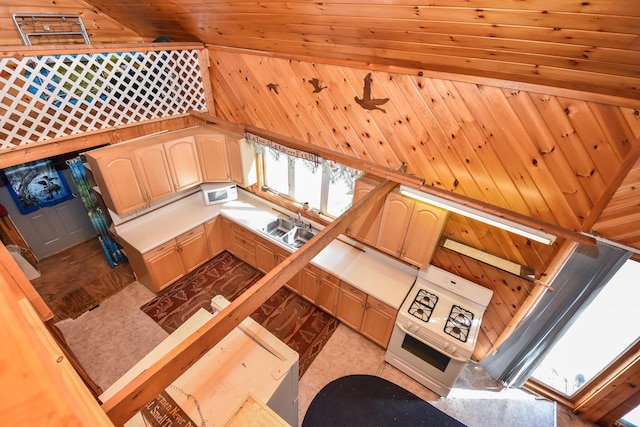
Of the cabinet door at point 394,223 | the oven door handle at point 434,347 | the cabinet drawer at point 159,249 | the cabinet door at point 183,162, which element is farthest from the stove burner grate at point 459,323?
the cabinet door at point 183,162

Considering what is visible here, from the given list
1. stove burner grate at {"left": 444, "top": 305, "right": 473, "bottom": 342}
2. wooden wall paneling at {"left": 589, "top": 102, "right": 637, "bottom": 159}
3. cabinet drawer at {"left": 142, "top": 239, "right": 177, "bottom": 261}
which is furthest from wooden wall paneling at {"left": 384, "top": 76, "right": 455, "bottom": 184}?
cabinet drawer at {"left": 142, "top": 239, "right": 177, "bottom": 261}

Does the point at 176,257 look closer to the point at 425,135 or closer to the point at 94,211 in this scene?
the point at 94,211

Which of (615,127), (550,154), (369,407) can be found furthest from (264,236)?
(615,127)

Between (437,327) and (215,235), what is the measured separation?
3439mm

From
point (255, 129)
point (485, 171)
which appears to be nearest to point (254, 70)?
point (255, 129)

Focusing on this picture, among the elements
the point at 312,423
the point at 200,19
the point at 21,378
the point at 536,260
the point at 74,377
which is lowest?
the point at 312,423

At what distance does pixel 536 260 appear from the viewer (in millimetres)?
2717

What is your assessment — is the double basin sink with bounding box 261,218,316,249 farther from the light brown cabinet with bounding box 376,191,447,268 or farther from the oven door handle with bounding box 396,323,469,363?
the oven door handle with bounding box 396,323,469,363

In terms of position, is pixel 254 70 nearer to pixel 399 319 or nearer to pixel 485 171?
pixel 485 171

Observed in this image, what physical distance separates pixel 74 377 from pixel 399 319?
2.98m

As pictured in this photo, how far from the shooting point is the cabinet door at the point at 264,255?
412cm

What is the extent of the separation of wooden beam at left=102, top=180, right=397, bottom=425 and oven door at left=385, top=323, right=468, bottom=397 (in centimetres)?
184

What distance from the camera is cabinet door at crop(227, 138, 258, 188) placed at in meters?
4.04

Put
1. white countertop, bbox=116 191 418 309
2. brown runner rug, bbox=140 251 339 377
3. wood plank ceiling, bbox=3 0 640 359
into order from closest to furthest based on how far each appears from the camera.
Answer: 1. wood plank ceiling, bbox=3 0 640 359
2. white countertop, bbox=116 191 418 309
3. brown runner rug, bbox=140 251 339 377
